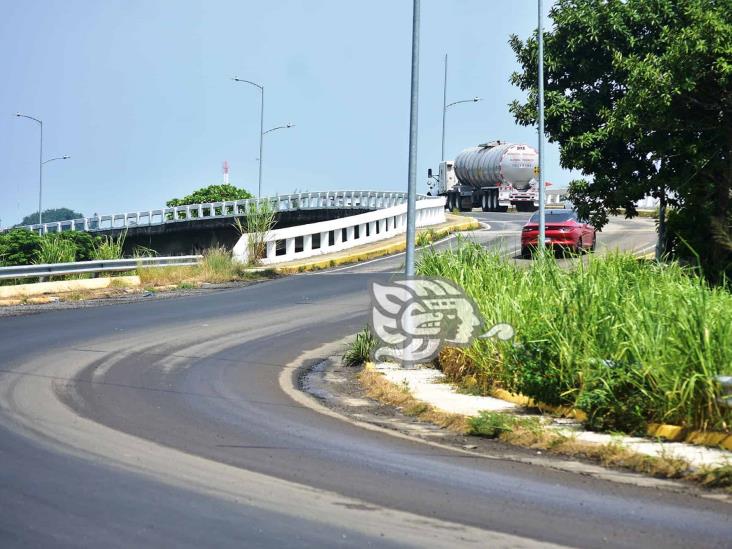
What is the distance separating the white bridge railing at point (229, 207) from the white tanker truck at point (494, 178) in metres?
4.67

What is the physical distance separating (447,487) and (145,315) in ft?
52.4

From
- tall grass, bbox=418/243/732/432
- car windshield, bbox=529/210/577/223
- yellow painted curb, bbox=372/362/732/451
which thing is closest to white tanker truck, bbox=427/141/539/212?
car windshield, bbox=529/210/577/223

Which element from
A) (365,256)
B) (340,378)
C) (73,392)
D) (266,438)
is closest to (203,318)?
(340,378)

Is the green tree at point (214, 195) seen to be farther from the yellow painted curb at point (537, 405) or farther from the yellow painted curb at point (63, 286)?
the yellow painted curb at point (537, 405)

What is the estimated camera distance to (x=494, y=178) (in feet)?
224

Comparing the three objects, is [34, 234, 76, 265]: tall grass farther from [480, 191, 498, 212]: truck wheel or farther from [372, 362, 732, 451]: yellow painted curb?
[480, 191, 498, 212]: truck wheel

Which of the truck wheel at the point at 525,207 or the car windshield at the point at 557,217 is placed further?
the truck wheel at the point at 525,207

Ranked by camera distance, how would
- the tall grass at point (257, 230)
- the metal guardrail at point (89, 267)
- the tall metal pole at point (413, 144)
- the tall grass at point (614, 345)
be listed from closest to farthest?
the tall grass at point (614, 345) → the tall metal pole at point (413, 144) → the metal guardrail at point (89, 267) → the tall grass at point (257, 230)

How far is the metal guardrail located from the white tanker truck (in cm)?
3270

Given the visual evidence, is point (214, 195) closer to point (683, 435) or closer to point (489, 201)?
point (489, 201)

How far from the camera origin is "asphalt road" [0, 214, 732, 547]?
788 centimetres

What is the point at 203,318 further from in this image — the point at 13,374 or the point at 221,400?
the point at 221,400

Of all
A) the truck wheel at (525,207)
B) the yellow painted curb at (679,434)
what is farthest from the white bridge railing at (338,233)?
the yellow painted curb at (679,434)

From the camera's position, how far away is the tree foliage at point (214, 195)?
92.1m
